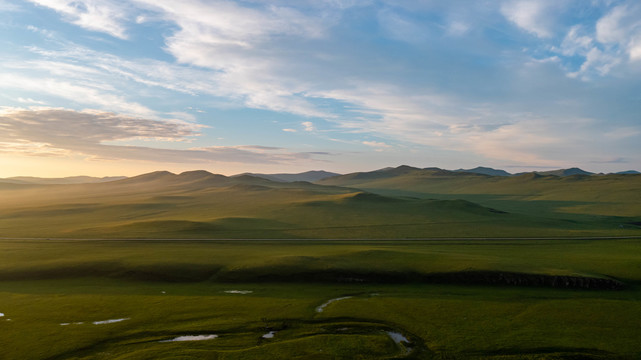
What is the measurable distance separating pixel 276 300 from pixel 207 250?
3124 centimetres

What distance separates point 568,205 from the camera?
194 metres

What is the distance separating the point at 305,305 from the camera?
45.7 metres

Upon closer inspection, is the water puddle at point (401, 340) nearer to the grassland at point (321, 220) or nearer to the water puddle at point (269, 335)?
the water puddle at point (269, 335)

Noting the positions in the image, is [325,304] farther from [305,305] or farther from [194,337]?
[194,337]

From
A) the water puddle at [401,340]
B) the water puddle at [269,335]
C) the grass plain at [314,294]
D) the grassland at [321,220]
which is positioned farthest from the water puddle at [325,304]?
the grassland at [321,220]

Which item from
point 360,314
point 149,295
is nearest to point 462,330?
point 360,314

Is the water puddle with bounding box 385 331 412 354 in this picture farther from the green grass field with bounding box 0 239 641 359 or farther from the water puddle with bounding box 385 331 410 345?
the green grass field with bounding box 0 239 641 359

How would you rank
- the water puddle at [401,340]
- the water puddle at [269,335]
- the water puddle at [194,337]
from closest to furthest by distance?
the water puddle at [401,340] → the water puddle at [194,337] → the water puddle at [269,335]

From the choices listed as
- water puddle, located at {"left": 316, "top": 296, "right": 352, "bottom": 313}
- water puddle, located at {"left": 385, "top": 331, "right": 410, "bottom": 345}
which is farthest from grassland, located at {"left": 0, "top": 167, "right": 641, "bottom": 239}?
water puddle, located at {"left": 385, "top": 331, "right": 410, "bottom": 345}

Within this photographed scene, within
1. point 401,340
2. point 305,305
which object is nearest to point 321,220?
point 305,305

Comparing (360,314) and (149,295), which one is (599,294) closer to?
(360,314)

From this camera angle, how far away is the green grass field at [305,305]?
34562 mm

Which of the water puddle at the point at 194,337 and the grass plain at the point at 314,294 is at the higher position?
the grass plain at the point at 314,294

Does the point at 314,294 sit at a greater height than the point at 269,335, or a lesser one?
greater
